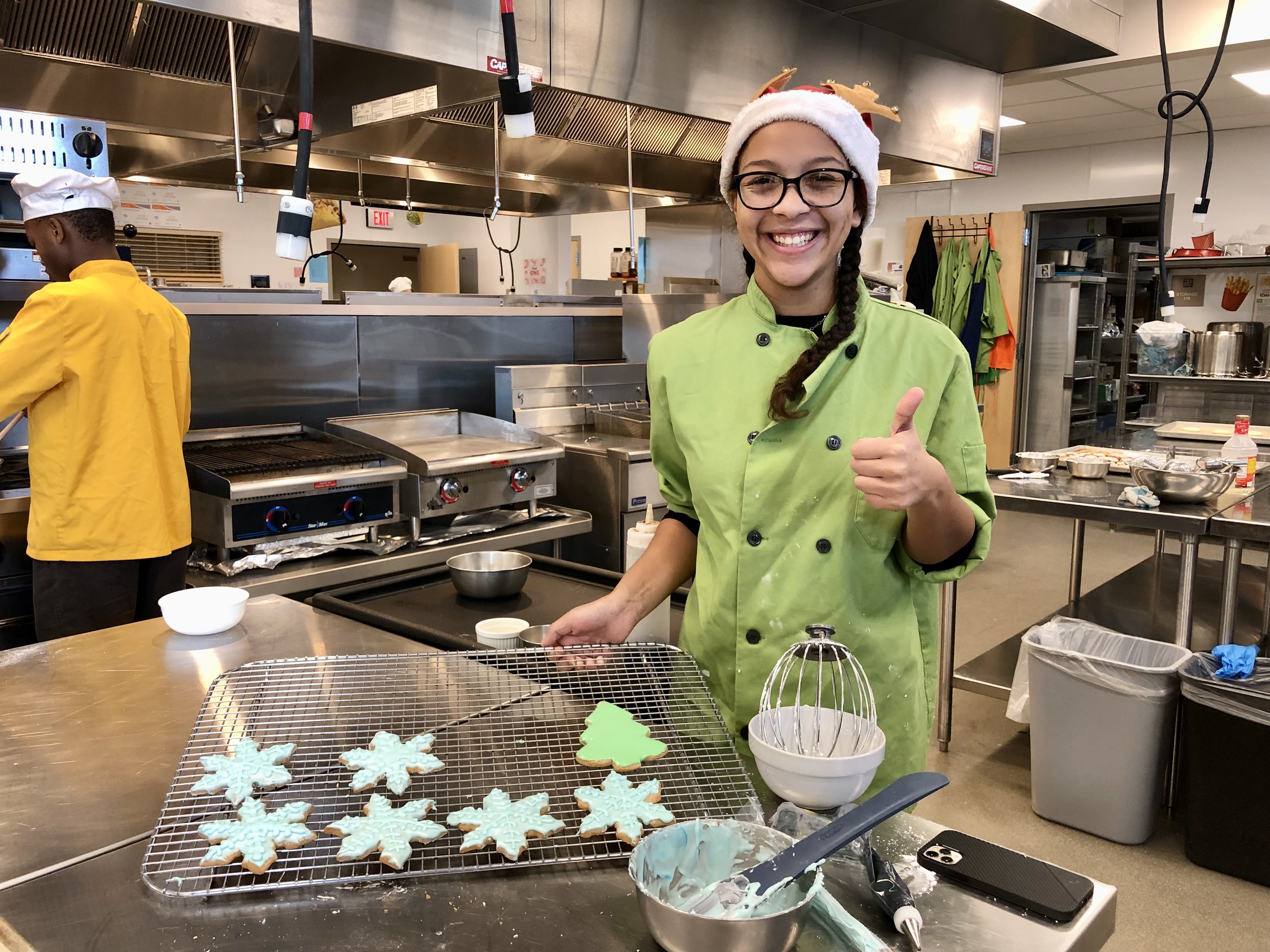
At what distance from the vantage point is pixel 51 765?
1.17 m

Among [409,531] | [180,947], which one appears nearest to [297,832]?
[180,947]

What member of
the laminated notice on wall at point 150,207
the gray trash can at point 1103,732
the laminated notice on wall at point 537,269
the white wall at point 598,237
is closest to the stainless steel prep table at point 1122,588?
the gray trash can at point 1103,732

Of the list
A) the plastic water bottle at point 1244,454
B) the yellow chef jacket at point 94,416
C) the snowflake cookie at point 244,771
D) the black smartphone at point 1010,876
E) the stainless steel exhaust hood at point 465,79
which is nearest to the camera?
the black smartphone at point 1010,876

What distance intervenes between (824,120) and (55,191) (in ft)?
7.69

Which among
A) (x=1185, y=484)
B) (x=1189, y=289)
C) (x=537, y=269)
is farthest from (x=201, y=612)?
(x=537, y=269)

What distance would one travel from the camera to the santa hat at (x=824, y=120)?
1.30m

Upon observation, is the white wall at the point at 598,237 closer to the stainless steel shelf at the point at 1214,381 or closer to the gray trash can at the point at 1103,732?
the stainless steel shelf at the point at 1214,381

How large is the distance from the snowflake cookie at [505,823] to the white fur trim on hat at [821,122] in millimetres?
888

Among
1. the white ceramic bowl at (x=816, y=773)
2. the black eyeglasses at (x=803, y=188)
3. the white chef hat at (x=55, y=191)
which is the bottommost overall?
the white ceramic bowl at (x=816, y=773)

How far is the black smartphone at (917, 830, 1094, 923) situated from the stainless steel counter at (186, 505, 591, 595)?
5.90ft

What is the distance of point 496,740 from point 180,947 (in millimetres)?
431

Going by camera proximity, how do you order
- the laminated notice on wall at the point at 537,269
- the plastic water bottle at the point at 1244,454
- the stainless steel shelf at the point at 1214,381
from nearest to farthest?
the plastic water bottle at the point at 1244,454, the stainless steel shelf at the point at 1214,381, the laminated notice on wall at the point at 537,269

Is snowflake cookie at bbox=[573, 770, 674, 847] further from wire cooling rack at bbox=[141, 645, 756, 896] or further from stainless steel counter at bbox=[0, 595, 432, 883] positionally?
stainless steel counter at bbox=[0, 595, 432, 883]

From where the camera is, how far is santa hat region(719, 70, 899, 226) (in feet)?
4.28
